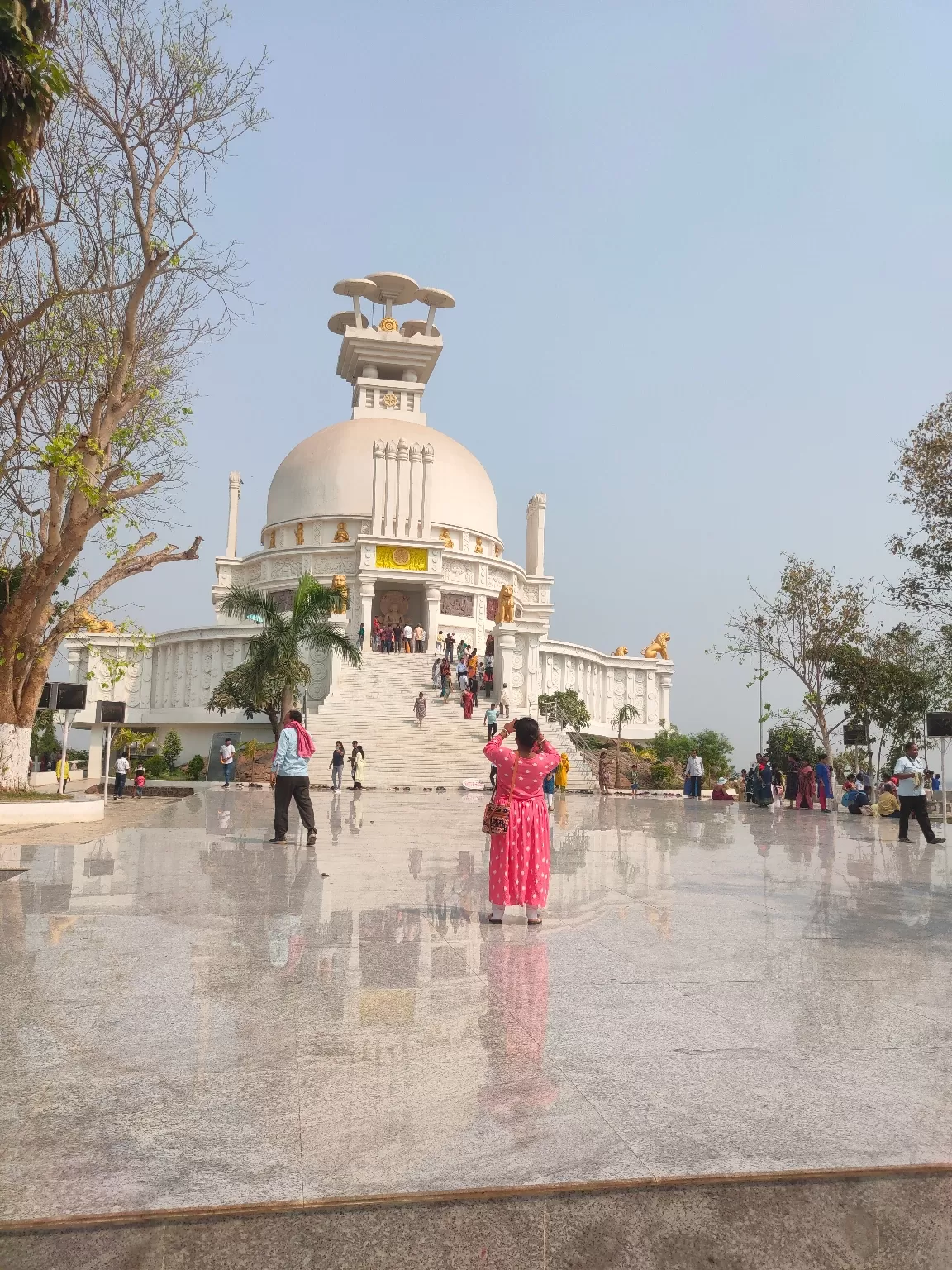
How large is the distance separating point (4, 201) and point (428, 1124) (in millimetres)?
6463

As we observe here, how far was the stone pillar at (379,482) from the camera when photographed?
4438cm

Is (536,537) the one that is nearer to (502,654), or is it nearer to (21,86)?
(502,654)

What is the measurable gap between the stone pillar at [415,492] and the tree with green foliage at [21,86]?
1468 inches

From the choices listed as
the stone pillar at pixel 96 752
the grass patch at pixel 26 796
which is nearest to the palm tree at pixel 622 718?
the stone pillar at pixel 96 752

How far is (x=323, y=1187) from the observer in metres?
2.95

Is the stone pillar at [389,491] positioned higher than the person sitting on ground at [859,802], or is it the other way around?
the stone pillar at [389,491]

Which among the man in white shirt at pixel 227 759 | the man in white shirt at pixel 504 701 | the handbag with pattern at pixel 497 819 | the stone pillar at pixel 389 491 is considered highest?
the stone pillar at pixel 389 491

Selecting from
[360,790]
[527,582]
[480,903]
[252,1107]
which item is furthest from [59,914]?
[527,582]

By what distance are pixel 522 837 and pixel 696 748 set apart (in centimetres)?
4091

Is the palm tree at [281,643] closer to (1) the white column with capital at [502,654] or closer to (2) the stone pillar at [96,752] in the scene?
(1) the white column with capital at [502,654]

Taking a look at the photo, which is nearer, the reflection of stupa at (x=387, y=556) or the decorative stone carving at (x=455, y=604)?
the reflection of stupa at (x=387, y=556)

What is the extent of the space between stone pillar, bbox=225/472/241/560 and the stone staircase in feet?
54.9

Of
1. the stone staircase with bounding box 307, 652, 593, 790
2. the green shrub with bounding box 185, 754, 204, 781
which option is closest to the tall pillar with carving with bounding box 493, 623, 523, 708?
the stone staircase with bounding box 307, 652, 593, 790

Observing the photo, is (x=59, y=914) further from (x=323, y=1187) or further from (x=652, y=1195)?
(x=652, y=1195)
